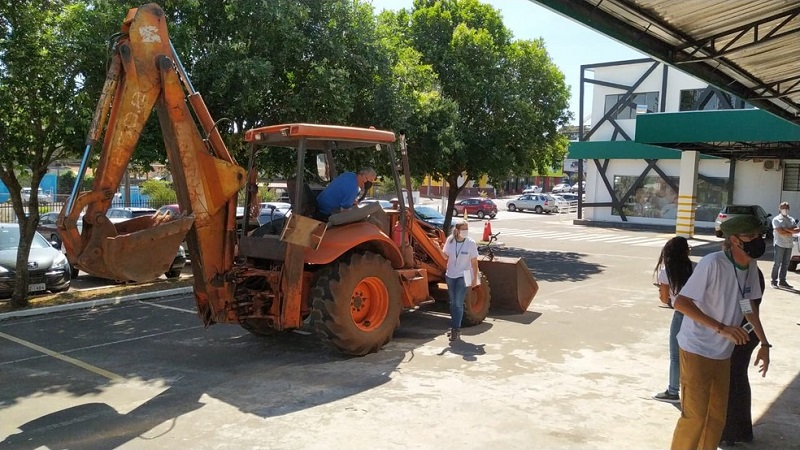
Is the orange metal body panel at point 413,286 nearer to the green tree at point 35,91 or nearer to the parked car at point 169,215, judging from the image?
the parked car at point 169,215

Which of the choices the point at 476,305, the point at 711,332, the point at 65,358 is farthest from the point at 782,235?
the point at 65,358

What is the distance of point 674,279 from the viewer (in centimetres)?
557

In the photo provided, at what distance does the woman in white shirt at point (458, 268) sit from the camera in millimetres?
8031

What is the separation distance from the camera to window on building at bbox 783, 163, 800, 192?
96.1ft

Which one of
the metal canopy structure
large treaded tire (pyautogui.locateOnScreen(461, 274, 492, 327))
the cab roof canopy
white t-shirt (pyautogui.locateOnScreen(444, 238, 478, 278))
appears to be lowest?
large treaded tire (pyautogui.locateOnScreen(461, 274, 492, 327))

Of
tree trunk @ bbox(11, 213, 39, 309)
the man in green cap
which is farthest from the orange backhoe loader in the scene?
tree trunk @ bbox(11, 213, 39, 309)

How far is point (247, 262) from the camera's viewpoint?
24.7 ft

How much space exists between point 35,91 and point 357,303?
20.5ft

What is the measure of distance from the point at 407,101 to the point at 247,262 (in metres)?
7.21

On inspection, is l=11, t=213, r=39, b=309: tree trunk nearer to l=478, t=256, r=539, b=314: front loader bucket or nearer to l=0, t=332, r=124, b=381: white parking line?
l=0, t=332, r=124, b=381: white parking line

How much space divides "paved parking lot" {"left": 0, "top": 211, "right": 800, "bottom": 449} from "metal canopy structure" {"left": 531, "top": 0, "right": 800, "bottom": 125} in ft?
12.5

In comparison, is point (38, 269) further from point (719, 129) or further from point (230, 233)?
point (719, 129)

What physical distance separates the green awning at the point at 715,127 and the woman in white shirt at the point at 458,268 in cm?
1644

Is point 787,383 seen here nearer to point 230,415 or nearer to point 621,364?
point 621,364
